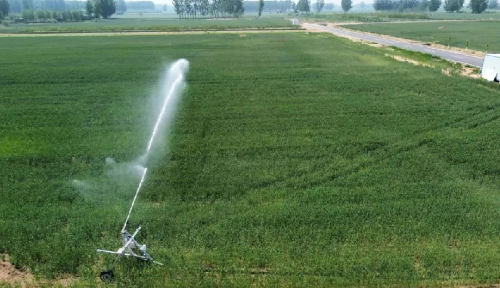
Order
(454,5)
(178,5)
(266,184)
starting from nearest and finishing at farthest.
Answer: (266,184)
(454,5)
(178,5)

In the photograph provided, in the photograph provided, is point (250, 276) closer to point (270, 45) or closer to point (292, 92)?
point (292, 92)

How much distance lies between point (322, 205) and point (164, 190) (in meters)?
5.74

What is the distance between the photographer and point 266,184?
15.0 meters

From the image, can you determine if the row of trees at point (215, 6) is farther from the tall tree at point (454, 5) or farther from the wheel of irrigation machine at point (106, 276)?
the wheel of irrigation machine at point (106, 276)

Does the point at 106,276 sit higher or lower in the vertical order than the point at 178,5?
lower

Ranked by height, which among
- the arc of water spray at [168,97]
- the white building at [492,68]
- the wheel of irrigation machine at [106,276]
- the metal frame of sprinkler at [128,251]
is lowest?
the wheel of irrigation machine at [106,276]

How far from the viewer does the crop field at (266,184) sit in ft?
34.4

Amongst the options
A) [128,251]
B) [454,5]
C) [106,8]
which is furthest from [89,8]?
[128,251]

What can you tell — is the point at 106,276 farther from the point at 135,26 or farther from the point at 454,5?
the point at 454,5

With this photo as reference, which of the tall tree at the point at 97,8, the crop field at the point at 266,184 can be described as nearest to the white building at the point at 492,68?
the crop field at the point at 266,184

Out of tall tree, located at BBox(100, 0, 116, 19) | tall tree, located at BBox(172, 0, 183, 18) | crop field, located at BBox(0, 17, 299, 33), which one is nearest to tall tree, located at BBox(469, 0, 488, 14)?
crop field, located at BBox(0, 17, 299, 33)

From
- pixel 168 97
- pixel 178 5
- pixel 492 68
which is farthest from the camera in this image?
pixel 178 5

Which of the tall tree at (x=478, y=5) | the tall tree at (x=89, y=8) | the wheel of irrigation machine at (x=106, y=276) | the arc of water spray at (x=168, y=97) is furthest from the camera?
the tall tree at (x=478, y=5)

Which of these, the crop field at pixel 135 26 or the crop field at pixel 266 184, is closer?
the crop field at pixel 266 184
